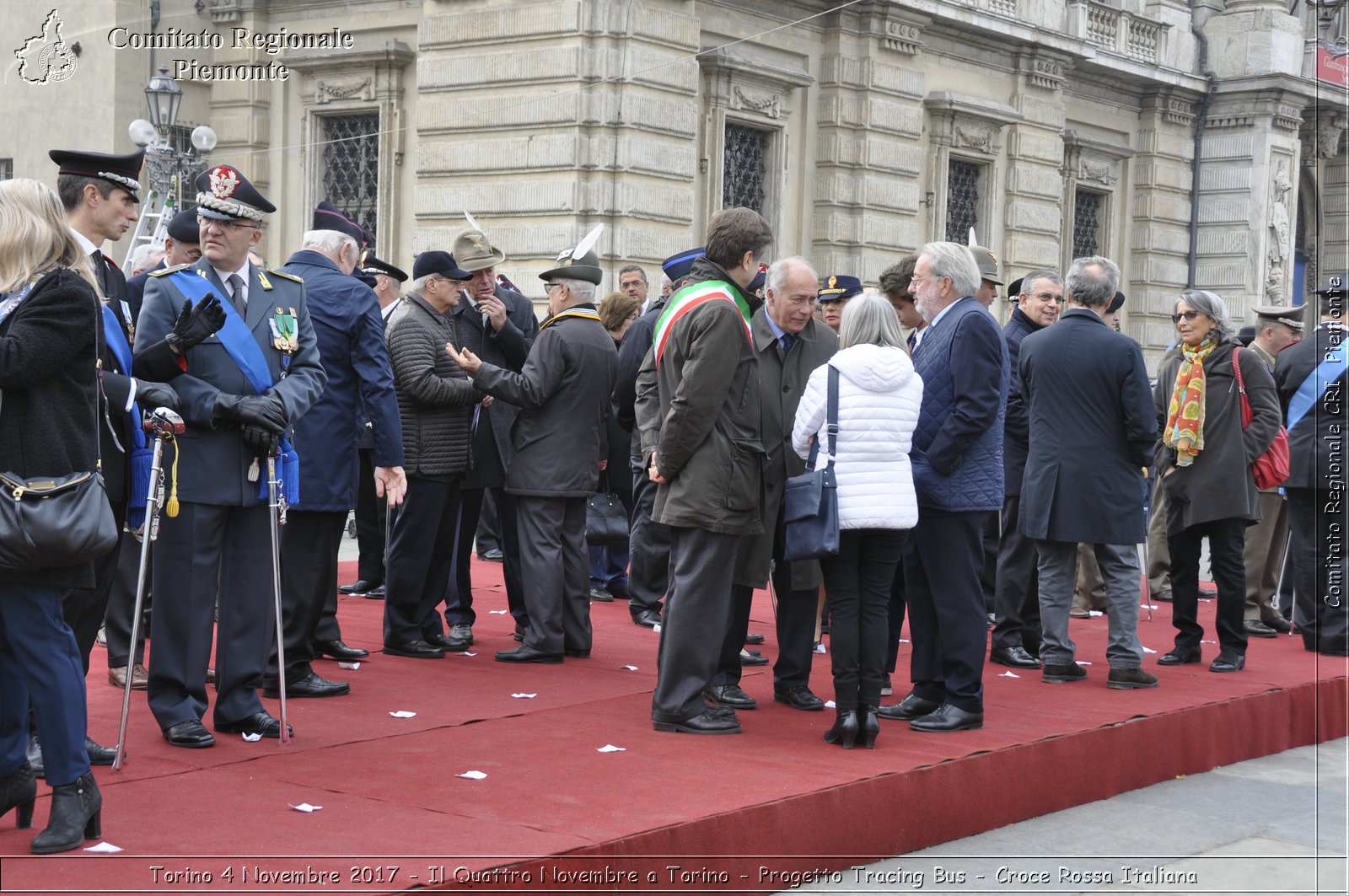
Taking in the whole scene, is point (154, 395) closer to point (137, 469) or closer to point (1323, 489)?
Answer: point (137, 469)

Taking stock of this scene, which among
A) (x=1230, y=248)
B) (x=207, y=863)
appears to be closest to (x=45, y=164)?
(x=207, y=863)

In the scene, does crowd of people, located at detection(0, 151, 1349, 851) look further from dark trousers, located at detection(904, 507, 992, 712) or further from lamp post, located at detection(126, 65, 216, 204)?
lamp post, located at detection(126, 65, 216, 204)

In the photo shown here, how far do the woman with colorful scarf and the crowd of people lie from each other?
0.02 metres

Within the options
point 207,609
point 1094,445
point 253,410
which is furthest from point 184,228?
point 1094,445

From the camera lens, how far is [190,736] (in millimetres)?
5605

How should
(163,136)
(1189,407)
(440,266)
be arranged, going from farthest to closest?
(163,136) → (1189,407) → (440,266)

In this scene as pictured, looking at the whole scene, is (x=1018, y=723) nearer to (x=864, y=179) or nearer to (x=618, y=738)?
(x=618, y=738)

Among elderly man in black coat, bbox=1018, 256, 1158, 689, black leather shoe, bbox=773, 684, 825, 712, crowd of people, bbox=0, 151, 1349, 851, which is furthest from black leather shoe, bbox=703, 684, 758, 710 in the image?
elderly man in black coat, bbox=1018, 256, 1158, 689

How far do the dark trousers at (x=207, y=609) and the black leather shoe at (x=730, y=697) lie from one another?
6.44ft

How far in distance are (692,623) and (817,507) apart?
0.68 meters

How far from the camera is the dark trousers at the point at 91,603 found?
5.01 metres

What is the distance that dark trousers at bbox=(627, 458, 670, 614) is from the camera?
8906 millimetres

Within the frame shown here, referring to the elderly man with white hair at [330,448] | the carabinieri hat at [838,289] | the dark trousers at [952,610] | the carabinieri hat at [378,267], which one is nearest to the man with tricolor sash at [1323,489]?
the carabinieri hat at [838,289]

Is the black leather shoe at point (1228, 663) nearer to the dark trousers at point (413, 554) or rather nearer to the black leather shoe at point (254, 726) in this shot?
the dark trousers at point (413, 554)
